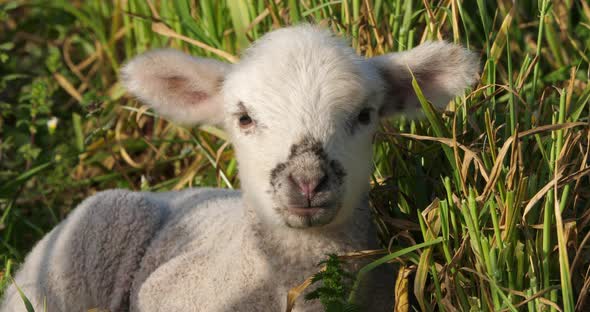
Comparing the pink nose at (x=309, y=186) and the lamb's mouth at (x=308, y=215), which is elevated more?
the pink nose at (x=309, y=186)

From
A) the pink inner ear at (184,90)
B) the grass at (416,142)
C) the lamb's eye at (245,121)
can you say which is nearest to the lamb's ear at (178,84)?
the pink inner ear at (184,90)

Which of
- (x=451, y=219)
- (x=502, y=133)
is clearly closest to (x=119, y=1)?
(x=502, y=133)

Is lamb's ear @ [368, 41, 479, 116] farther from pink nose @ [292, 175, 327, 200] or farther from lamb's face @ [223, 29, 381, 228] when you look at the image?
pink nose @ [292, 175, 327, 200]

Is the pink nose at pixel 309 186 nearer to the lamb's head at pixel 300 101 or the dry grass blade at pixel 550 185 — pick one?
the lamb's head at pixel 300 101

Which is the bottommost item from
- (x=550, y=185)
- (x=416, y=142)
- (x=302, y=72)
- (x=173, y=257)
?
(x=173, y=257)

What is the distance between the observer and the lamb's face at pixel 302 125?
3.03m

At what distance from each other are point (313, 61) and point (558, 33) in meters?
2.75

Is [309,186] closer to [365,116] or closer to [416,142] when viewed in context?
[365,116]

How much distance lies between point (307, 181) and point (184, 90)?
96cm

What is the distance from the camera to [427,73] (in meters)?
3.58

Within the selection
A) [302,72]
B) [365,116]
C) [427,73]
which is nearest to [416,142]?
[427,73]

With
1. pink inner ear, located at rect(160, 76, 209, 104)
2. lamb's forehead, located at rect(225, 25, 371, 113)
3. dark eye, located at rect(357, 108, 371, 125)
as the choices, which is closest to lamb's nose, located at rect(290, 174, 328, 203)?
lamb's forehead, located at rect(225, 25, 371, 113)

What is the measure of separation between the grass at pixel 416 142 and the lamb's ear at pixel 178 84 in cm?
76

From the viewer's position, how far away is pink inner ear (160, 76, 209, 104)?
3642 mm
